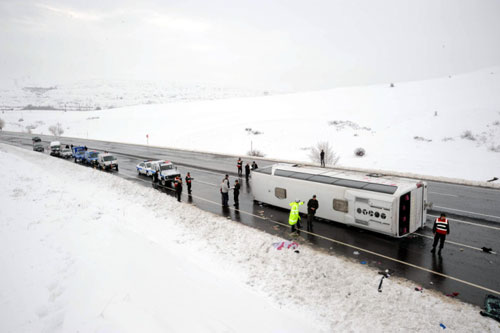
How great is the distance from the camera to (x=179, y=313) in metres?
7.49

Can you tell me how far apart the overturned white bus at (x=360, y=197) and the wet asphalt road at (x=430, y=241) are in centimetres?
67

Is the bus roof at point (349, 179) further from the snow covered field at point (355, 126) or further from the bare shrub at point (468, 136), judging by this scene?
the bare shrub at point (468, 136)

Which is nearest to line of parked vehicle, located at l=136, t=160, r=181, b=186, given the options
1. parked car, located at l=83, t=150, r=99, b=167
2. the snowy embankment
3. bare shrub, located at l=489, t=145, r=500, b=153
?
the snowy embankment

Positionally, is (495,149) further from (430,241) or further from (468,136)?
(430,241)

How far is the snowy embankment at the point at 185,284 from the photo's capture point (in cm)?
746

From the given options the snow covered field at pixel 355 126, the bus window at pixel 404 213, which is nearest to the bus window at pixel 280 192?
the bus window at pixel 404 213

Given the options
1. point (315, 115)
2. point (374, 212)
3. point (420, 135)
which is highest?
point (315, 115)

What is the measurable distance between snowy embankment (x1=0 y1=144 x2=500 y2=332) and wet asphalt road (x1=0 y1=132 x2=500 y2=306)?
1051 mm

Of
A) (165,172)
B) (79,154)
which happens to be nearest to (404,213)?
(165,172)

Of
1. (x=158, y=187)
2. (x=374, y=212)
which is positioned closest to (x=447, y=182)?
(x=374, y=212)

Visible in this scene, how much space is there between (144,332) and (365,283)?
22.3ft

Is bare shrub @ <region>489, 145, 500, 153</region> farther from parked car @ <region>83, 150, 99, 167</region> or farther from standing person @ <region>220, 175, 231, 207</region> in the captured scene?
parked car @ <region>83, 150, 99, 167</region>

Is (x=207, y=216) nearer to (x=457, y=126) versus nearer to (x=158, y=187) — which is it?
(x=158, y=187)

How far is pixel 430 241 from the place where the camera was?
1266 cm
